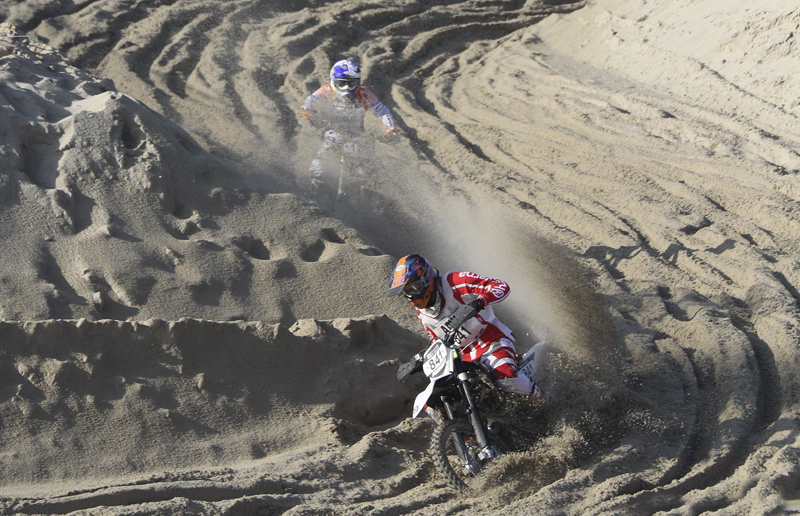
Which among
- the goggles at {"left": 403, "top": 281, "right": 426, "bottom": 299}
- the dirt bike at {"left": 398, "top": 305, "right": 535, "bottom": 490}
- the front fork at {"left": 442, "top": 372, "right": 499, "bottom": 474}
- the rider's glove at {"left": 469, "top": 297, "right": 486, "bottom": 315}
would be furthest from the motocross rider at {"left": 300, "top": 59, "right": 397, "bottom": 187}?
the front fork at {"left": 442, "top": 372, "right": 499, "bottom": 474}

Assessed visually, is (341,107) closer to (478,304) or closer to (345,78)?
(345,78)

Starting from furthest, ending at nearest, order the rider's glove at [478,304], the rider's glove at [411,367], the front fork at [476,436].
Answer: the rider's glove at [411,367] < the rider's glove at [478,304] < the front fork at [476,436]

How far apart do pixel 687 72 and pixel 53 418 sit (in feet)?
32.8

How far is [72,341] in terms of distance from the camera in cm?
482

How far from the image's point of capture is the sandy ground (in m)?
4.56

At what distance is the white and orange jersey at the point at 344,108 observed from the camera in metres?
8.75

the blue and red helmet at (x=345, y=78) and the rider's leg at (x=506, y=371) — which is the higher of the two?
the blue and red helmet at (x=345, y=78)

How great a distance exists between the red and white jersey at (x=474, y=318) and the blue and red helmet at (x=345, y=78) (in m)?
4.26

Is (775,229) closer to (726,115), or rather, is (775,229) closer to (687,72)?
(726,115)

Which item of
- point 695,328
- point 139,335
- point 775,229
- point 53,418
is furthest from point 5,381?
point 775,229

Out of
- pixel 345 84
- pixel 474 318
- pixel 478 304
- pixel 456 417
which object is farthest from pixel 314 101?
pixel 456 417

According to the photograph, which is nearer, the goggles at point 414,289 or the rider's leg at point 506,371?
the goggles at point 414,289

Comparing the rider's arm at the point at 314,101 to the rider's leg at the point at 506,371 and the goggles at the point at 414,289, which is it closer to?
the goggles at the point at 414,289

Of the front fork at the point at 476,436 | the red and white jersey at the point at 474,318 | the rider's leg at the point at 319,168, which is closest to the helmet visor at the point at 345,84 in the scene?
the rider's leg at the point at 319,168
